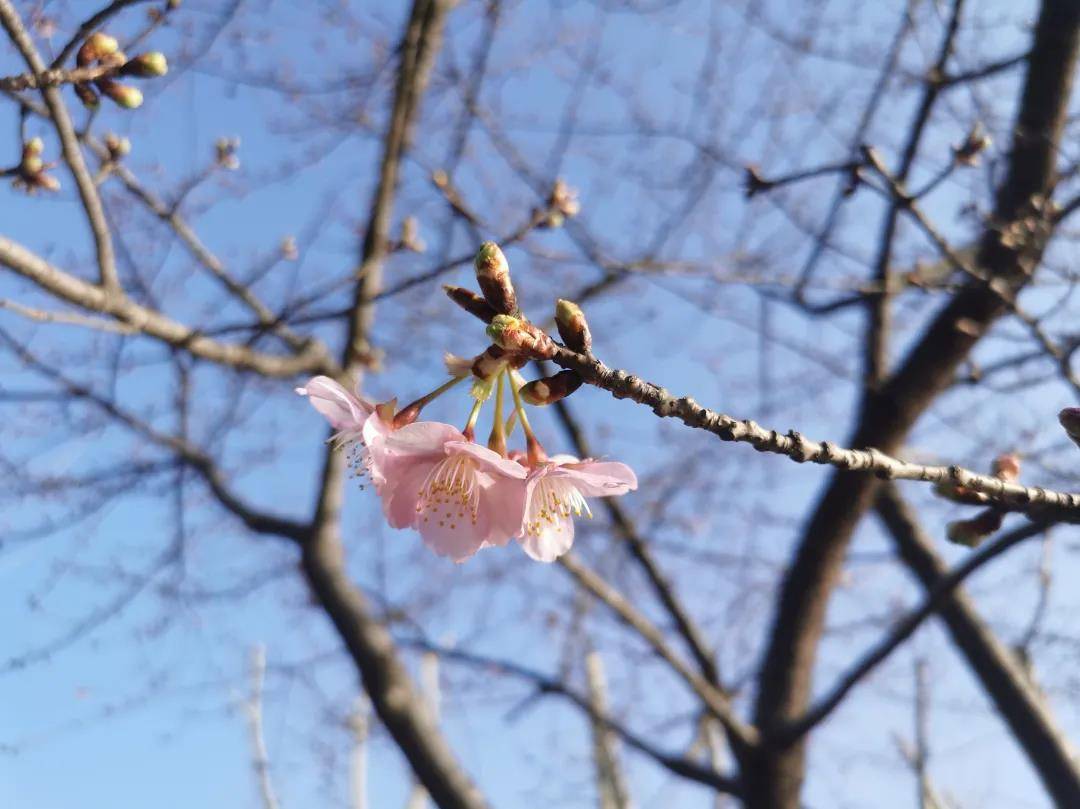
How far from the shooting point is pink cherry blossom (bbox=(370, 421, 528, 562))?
919 millimetres

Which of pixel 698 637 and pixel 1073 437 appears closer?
pixel 1073 437

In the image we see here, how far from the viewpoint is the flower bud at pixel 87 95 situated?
4.49ft

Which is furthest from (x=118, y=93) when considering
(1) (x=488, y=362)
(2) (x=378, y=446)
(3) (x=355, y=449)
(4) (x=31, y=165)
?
(1) (x=488, y=362)

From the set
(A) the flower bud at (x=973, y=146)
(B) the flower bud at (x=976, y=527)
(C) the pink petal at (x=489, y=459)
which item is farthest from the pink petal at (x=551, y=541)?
(A) the flower bud at (x=973, y=146)

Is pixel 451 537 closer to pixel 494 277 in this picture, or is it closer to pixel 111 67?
pixel 494 277

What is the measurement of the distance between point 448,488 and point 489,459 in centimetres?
20

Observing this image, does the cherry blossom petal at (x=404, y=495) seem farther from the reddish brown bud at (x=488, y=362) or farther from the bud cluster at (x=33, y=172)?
the bud cluster at (x=33, y=172)

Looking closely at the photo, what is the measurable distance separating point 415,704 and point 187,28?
2476 millimetres

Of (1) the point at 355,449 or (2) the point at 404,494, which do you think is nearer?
(2) the point at 404,494

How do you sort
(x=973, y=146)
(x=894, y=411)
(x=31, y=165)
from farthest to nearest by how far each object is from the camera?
(x=894, y=411)
(x=973, y=146)
(x=31, y=165)

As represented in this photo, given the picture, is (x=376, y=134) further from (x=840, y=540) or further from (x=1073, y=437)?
(x=1073, y=437)

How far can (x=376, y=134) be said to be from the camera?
Result: 3285 mm

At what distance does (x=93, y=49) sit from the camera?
4.39 ft

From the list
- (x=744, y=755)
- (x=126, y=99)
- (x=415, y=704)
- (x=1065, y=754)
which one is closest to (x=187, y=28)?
(x=126, y=99)
